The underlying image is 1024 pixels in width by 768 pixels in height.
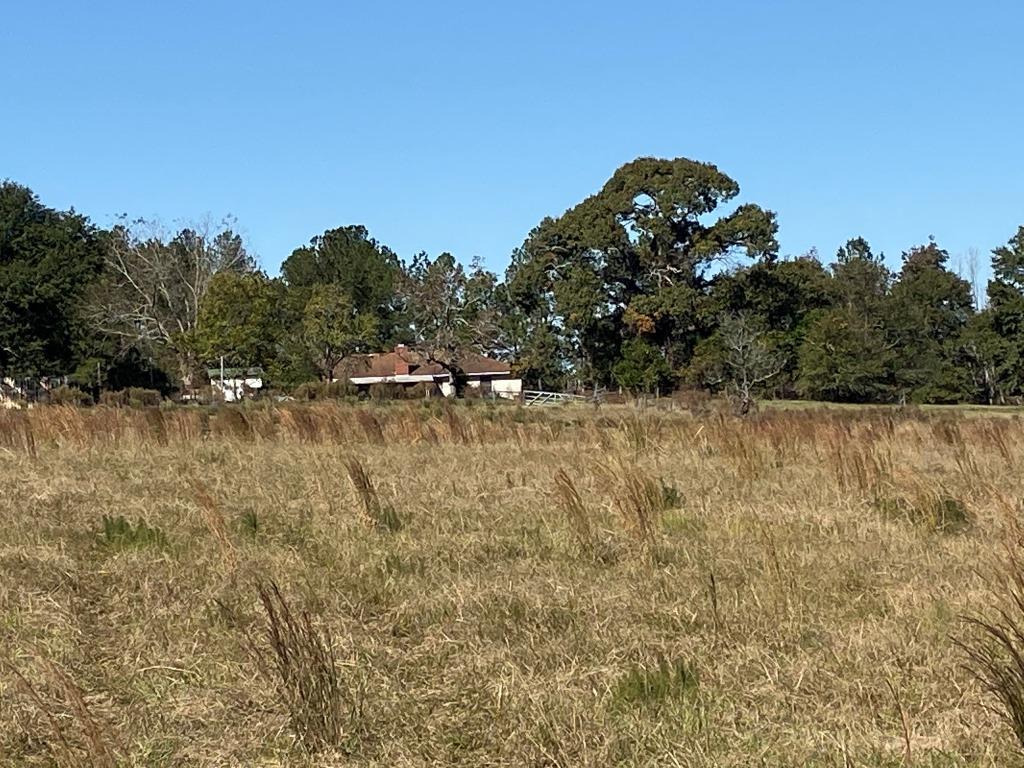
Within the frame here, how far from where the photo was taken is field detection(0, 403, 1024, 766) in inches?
112

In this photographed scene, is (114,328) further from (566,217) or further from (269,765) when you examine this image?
(269,765)

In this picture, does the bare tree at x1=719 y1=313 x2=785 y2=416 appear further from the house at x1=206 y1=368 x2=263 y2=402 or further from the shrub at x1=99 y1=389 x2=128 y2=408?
the shrub at x1=99 y1=389 x2=128 y2=408

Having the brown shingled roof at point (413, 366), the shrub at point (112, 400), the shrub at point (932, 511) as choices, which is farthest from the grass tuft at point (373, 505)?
the brown shingled roof at point (413, 366)

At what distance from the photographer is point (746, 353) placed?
4866 centimetres

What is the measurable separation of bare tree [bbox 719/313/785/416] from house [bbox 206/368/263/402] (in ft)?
85.8

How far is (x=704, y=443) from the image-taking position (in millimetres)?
10531

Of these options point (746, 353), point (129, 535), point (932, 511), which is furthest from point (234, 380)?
point (932, 511)

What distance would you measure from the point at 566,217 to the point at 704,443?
45269mm

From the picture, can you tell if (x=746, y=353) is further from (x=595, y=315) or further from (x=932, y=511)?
(x=932, y=511)

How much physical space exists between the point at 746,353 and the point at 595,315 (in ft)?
28.6

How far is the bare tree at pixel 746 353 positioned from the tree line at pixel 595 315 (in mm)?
123

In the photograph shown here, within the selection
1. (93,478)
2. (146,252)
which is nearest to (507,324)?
(146,252)

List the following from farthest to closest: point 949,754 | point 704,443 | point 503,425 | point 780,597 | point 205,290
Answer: point 205,290
point 503,425
point 704,443
point 780,597
point 949,754

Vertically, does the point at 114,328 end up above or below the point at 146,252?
below
